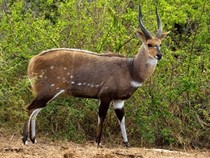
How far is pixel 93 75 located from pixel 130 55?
1.62 metres

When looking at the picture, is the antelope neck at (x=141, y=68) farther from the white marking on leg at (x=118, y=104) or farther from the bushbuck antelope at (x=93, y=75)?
the white marking on leg at (x=118, y=104)

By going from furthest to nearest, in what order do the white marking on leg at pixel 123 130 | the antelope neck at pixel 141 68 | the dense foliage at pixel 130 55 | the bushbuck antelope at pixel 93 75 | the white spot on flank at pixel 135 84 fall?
the dense foliage at pixel 130 55, the white marking on leg at pixel 123 130, the antelope neck at pixel 141 68, the white spot on flank at pixel 135 84, the bushbuck antelope at pixel 93 75

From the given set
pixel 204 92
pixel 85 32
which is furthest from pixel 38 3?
pixel 204 92

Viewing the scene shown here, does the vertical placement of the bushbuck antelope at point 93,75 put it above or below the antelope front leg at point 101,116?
above

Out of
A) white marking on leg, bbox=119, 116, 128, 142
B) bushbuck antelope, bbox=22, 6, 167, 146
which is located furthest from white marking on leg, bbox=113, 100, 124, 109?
white marking on leg, bbox=119, 116, 128, 142

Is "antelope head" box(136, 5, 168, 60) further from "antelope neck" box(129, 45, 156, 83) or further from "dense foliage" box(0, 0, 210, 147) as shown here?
"dense foliage" box(0, 0, 210, 147)

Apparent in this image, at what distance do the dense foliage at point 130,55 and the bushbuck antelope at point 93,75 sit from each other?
2.65 feet

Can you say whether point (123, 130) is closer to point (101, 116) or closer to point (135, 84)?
point (101, 116)

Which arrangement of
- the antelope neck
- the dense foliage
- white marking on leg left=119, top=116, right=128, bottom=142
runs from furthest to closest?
1. the dense foliage
2. white marking on leg left=119, top=116, right=128, bottom=142
3. the antelope neck

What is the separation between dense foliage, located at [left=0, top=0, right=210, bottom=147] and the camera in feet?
35.1

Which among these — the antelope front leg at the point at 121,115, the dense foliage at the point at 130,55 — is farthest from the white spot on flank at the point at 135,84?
the dense foliage at the point at 130,55

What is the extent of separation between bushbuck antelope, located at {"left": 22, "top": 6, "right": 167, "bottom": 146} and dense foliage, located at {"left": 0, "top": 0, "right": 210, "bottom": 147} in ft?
2.65

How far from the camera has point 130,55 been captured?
11305 mm

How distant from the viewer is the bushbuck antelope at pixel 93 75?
9.66 metres
